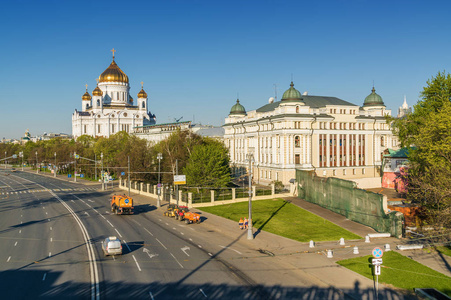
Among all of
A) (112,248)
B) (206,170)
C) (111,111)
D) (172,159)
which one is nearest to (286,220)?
(206,170)

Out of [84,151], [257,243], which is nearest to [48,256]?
[257,243]

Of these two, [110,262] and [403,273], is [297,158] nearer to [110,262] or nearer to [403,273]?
[403,273]

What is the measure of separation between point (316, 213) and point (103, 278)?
33137 mm

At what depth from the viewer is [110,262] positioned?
97.6 ft

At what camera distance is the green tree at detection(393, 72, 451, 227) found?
32763 millimetres

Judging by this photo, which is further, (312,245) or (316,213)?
(316,213)

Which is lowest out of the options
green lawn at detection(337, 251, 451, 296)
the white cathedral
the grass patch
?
green lawn at detection(337, 251, 451, 296)

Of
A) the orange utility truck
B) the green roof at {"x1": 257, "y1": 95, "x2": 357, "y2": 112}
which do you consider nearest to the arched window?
the green roof at {"x1": 257, "y1": 95, "x2": 357, "y2": 112}

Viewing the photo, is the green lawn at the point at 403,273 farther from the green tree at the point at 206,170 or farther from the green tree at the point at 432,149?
the green tree at the point at 206,170

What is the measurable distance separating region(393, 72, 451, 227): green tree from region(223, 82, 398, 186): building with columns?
20451mm

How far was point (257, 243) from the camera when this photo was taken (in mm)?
36719

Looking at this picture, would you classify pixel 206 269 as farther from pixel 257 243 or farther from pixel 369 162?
pixel 369 162

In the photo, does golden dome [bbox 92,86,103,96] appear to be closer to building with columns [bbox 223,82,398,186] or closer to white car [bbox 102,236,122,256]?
building with columns [bbox 223,82,398,186]

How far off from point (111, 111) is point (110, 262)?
150 meters
